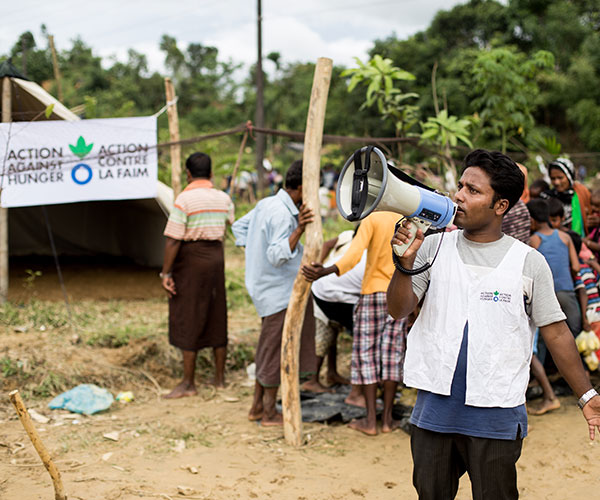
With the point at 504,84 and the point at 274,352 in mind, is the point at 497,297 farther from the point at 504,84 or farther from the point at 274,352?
the point at 504,84

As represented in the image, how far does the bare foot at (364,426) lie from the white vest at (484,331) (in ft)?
6.56

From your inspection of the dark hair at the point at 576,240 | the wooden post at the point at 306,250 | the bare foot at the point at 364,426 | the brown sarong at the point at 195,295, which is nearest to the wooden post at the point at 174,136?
the brown sarong at the point at 195,295

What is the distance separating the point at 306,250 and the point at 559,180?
2.52 meters

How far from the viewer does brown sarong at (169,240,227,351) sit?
471 centimetres

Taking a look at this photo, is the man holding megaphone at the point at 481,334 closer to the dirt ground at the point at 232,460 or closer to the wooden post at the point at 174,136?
the dirt ground at the point at 232,460

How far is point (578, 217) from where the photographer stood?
16.7 ft

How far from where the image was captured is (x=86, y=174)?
17.3 ft

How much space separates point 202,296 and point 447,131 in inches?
107

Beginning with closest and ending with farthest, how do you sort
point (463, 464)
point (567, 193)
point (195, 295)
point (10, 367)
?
point (463, 464) < point (10, 367) < point (195, 295) < point (567, 193)

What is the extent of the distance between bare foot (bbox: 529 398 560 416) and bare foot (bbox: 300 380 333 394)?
1.47 metres

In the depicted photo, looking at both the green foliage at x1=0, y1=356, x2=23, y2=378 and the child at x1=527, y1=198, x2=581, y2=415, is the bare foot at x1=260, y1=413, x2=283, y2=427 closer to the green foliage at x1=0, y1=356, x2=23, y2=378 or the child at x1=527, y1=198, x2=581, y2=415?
the child at x1=527, y1=198, x2=581, y2=415

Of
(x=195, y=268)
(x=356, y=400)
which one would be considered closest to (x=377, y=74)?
(x=195, y=268)

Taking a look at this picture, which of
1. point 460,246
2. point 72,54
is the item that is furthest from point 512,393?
point 72,54

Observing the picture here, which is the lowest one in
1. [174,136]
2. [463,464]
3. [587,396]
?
[463,464]
